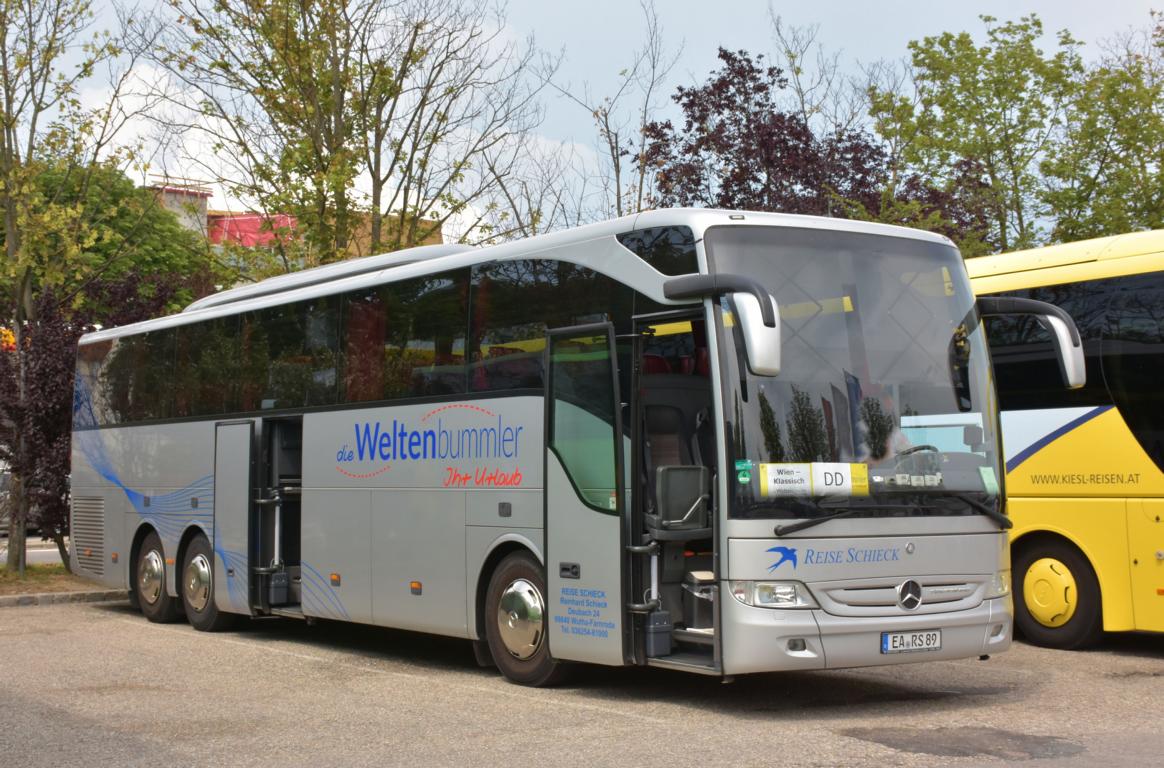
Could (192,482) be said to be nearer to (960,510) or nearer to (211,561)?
(211,561)

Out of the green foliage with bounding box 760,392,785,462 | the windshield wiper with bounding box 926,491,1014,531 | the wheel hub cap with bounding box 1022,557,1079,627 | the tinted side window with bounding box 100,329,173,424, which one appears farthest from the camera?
the tinted side window with bounding box 100,329,173,424

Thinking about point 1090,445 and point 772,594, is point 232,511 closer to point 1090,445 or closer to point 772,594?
point 772,594

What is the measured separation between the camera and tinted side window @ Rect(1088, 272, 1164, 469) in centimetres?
1231

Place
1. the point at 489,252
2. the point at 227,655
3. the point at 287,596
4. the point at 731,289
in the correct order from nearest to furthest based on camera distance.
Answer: the point at 731,289
the point at 489,252
the point at 227,655
the point at 287,596

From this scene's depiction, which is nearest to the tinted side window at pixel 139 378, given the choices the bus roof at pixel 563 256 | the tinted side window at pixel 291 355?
the bus roof at pixel 563 256

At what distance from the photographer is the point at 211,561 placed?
16109mm

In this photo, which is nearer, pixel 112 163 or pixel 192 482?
pixel 192 482

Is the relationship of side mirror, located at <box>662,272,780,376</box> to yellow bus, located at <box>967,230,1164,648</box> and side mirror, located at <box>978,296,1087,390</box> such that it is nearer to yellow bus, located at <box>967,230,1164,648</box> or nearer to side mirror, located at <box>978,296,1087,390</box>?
side mirror, located at <box>978,296,1087,390</box>

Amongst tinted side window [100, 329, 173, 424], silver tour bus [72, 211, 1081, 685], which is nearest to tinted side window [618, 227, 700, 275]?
silver tour bus [72, 211, 1081, 685]

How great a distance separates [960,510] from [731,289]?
7.73ft

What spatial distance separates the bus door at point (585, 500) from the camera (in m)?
10.2

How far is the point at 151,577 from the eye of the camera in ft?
57.3

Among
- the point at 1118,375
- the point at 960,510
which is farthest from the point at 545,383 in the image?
the point at 1118,375

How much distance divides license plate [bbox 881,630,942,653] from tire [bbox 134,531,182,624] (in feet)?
32.6
